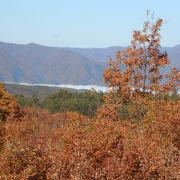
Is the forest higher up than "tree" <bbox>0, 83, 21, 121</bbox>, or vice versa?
the forest

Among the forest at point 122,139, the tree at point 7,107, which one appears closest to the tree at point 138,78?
the forest at point 122,139

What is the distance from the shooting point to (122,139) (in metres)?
35.8

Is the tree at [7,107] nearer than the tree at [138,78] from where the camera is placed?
No

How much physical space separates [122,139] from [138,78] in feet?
69.8

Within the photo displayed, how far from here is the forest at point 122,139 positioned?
2773cm

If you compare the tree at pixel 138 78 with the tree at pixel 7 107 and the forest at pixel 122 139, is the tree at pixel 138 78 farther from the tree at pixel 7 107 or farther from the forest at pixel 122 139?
→ the tree at pixel 7 107

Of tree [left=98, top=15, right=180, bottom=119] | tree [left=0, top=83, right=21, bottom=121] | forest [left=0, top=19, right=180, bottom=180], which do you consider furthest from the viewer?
tree [left=0, top=83, right=21, bottom=121]

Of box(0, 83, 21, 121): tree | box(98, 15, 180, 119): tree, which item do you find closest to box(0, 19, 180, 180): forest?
box(98, 15, 180, 119): tree

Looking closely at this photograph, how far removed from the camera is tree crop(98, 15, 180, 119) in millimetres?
56219

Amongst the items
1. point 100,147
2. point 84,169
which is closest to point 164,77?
point 100,147

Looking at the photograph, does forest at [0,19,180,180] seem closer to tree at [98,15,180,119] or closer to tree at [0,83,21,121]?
tree at [98,15,180,119]

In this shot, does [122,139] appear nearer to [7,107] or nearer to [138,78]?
[138,78]

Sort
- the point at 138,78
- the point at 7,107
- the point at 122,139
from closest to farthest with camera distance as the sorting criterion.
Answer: the point at 122,139 < the point at 138,78 < the point at 7,107

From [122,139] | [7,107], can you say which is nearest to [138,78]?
[122,139]
